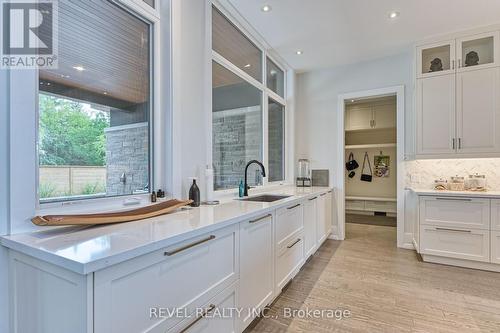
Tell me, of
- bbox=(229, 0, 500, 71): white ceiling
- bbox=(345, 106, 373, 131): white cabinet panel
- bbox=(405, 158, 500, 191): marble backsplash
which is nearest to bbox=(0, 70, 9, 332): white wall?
bbox=(229, 0, 500, 71): white ceiling

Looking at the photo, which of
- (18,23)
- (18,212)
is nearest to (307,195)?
(18,212)

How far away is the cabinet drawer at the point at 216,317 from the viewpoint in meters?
1.17

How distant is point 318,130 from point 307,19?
1922mm

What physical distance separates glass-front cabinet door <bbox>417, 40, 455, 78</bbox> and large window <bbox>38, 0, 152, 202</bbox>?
11.2 feet

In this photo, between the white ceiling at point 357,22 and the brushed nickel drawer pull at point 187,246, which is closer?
the brushed nickel drawer pull at point 187,246

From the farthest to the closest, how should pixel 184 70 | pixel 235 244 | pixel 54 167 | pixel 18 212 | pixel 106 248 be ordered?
1. pixel 184 70
2. pixel 235 244
3. pixel 54 167
4. pixel 18 212
5. pixel 106 248

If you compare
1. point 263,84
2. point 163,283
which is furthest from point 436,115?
point 163,283

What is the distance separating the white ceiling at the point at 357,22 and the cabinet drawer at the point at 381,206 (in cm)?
351

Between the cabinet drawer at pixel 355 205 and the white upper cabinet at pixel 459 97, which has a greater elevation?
the white upper cabinet at pixel 459 97

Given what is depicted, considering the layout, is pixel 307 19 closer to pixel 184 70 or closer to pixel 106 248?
pixel 184 70

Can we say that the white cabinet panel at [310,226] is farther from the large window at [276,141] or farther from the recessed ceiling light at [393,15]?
the recessed ceiling light at [393,15]

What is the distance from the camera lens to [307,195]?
9.20 ft

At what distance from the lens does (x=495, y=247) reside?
2744mm

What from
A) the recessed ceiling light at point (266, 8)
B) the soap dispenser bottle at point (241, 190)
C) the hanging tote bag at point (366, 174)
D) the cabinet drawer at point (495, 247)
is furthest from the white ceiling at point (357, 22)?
the hanging tote bag at point (366, 174)
